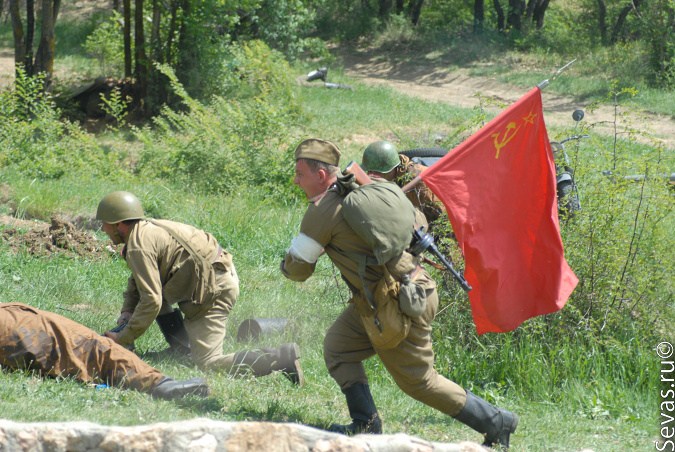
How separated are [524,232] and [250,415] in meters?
2.20

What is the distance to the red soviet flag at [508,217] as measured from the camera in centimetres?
602

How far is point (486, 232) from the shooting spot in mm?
6102

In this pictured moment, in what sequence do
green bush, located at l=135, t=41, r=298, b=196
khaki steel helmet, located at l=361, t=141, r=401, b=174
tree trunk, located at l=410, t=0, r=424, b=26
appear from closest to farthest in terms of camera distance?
khaki steel helmet, located at l=361, t=141, r=401, b=174 < green bush, located at l=135, t=41, r=298, b=196 < tree trunk, located at l=410, t=0, r=424, b=26

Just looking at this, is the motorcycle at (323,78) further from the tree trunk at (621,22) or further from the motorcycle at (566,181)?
the motorcycle at (566,181)

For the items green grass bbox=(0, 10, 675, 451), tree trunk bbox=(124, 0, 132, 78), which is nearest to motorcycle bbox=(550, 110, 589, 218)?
green grass bbox=(0, 10, 675, 451)

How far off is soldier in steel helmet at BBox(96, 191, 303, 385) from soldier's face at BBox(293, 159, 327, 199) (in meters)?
1.47

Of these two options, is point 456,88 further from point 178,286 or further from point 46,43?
point 178,286

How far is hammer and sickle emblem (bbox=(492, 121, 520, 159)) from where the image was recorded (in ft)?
20.3

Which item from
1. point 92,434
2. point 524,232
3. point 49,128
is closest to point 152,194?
point 49,128

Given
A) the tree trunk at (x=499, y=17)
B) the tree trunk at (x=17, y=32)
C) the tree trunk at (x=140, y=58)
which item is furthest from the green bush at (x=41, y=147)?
the tree trunk at (x=499, y=17)

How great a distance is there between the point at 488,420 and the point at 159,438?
6.90 ft

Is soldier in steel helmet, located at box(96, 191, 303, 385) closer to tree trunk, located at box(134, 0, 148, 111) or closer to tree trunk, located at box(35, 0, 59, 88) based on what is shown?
tree trunk, located at box(35, 0, 59, 88)

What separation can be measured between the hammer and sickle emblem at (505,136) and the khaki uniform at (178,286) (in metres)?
2.16

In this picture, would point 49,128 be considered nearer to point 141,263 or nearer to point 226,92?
point 226,92
